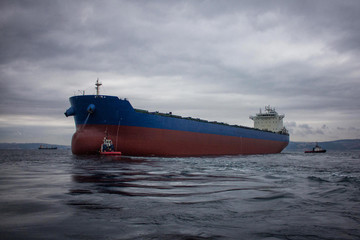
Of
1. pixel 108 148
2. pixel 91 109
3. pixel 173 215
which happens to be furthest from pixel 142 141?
pixel 173 215

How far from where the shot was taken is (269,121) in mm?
53188

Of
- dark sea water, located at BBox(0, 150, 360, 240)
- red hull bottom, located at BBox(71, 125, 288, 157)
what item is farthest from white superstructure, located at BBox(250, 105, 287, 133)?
dark sea water, located at BBox(0, 150, 360, 240)

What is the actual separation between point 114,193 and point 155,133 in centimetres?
1928

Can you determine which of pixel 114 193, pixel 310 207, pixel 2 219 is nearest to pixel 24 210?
pixel 2 219

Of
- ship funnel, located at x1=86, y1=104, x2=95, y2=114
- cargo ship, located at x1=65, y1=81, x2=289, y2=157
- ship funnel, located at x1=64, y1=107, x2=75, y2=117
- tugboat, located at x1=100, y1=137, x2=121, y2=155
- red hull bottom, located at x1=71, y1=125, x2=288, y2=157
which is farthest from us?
ship funnel, located at x1=64, y1=107, x2=75, y2=117

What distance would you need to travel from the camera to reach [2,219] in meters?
3.49

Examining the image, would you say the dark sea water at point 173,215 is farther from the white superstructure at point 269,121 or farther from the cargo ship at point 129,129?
the white superstructure at point 269,121

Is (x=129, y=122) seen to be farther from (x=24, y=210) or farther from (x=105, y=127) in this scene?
(x=24, y=210)

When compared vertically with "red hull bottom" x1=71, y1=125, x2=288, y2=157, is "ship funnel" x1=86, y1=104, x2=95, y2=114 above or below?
above

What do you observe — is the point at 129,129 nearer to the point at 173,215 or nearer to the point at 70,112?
the point at 70,112

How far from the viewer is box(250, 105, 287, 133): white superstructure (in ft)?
173

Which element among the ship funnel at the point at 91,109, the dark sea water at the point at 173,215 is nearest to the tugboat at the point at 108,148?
the ship funnel at the point at 91,109

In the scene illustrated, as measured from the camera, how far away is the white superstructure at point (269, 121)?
52.6 meters

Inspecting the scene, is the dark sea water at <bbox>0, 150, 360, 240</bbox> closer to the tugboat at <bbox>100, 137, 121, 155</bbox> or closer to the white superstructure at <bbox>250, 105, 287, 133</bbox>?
the tugboat at <bbox>100, 137, 121, 155</bbox>
